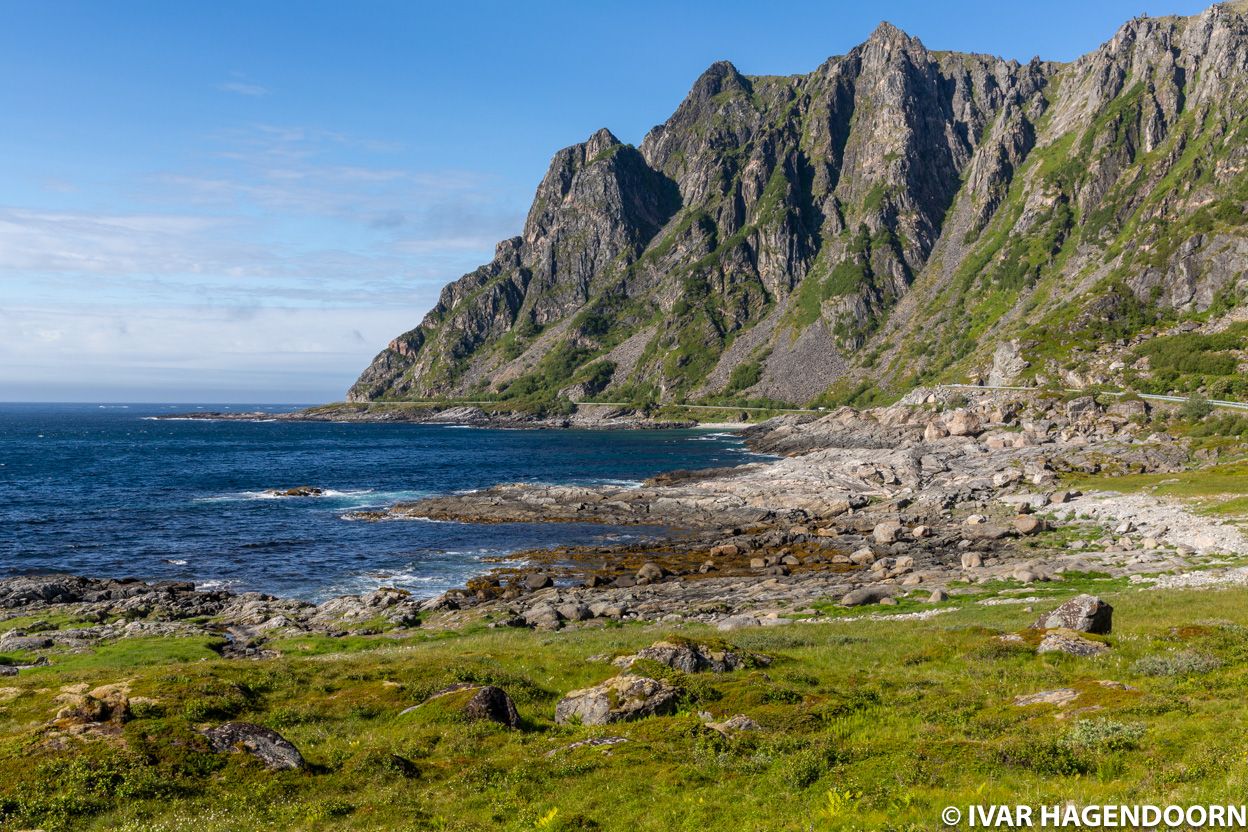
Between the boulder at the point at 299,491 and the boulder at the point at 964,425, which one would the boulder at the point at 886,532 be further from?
the boulder at the point at 299,491

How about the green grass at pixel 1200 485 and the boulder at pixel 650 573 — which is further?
the boulder at pixel 650 573

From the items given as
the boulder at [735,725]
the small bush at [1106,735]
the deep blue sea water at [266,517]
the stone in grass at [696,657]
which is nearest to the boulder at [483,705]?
the stone in grass at [696,657]

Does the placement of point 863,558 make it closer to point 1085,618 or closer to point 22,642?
point 1085,618

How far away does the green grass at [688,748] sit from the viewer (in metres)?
14.6

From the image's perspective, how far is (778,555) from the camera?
63.1 metres

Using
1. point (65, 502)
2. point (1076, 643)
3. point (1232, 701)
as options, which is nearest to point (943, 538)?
point (1076, 643)

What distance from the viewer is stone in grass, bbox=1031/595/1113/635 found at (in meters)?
26.8

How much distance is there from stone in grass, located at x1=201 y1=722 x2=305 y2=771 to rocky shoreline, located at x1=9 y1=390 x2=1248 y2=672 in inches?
799

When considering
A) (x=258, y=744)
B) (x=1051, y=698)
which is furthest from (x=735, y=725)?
Result: (x=258, y=744)

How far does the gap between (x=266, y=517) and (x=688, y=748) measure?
83.7 meters

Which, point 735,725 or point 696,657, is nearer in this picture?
point 735,725

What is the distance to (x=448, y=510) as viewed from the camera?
3620 inches

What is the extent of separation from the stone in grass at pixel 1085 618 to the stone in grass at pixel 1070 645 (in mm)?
1424

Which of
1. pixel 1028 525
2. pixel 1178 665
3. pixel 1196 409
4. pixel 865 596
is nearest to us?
pixel 1178 665
